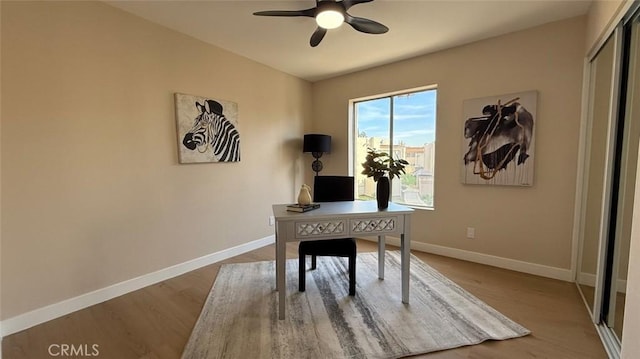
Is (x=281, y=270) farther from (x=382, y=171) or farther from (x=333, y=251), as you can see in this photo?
(x=382, y=171)

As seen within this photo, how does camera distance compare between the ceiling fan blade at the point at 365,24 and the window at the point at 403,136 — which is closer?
the ceiling fan blade at the point at 365,24

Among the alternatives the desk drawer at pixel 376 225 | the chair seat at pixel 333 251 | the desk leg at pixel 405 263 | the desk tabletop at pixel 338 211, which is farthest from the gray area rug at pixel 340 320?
the desk tabletop at pixel 338 211

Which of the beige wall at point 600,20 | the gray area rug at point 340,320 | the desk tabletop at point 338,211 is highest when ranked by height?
the beige wall at point 600,20

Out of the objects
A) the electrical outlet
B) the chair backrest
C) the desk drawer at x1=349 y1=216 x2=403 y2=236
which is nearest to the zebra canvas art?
the chair backrest

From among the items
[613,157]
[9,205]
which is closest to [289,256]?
[9,205]

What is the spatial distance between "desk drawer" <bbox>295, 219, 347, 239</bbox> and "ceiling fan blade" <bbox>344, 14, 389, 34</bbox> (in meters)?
1.54

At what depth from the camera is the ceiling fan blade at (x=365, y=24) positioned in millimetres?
2166

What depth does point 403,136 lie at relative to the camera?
4004 millimetres

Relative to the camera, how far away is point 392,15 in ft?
8.45

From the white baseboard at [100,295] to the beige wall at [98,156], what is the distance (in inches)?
2.0

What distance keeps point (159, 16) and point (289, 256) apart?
2874mm

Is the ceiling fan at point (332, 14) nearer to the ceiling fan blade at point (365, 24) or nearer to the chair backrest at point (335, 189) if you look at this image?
the ceiling fan blade at point (365, 24)

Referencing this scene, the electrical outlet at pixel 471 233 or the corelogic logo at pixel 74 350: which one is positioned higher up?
the electrical outlet at pixel 471 233

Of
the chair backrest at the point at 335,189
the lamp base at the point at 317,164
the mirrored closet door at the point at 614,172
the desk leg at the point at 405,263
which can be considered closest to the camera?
the mirrored closet door at the point at 614,172
